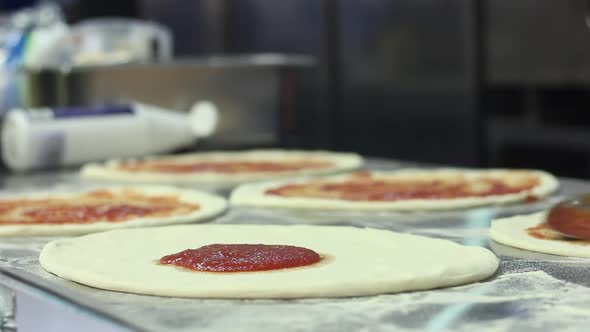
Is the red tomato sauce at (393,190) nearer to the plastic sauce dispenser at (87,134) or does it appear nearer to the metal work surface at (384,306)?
the metal work surface at (384,306)

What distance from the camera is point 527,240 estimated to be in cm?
151

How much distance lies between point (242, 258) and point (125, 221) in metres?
0.60

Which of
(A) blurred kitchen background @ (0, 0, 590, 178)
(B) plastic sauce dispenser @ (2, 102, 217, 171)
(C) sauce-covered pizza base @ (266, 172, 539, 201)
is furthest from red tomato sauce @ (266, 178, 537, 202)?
(A) blurred kitchen background @ (0, 0, 590, 178)

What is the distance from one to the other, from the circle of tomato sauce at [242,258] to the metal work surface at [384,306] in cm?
12

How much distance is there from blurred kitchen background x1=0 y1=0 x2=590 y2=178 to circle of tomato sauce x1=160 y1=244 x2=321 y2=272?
1977mm

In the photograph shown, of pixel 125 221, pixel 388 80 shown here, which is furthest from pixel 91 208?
pixel 388 80

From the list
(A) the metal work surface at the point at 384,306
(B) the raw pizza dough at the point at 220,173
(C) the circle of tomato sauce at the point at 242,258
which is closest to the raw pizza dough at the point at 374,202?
(B) the raw pizza dough at the point at 220,173

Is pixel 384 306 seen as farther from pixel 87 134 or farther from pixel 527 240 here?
pixel 87 134

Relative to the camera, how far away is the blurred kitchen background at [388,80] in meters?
3.39

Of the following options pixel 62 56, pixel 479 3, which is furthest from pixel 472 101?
pixel 62 56

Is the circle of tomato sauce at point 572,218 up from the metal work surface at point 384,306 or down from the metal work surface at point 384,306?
up

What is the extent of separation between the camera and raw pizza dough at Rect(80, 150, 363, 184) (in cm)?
258

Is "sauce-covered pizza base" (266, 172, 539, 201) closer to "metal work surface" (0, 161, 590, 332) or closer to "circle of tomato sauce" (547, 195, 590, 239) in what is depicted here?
"circle of tomato sauce" (547, 195, 590, 239)

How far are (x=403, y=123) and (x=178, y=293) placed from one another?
3.48m
